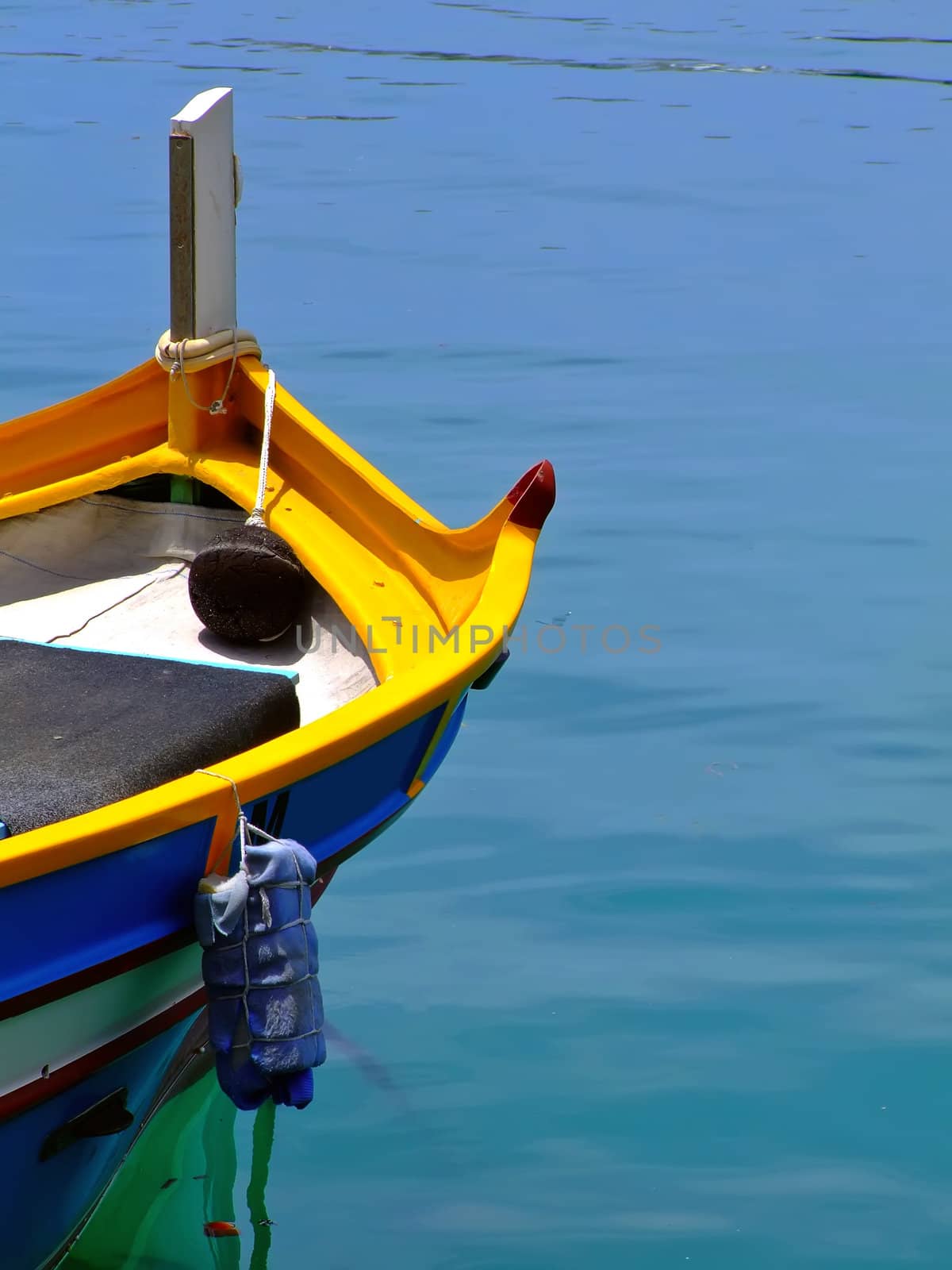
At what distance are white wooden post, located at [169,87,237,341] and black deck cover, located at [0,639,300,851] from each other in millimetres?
1262

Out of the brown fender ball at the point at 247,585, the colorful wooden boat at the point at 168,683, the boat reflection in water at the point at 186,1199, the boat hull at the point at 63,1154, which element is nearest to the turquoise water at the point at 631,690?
the boat reflection in water at the point at 186,1199

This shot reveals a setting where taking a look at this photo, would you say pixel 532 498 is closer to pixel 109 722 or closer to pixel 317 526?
pixel 317 526

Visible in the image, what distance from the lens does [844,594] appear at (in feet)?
22.0

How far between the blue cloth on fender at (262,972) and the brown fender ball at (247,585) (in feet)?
4.22

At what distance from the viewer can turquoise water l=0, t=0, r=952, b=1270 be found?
3709 mm

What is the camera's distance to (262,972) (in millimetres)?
2848

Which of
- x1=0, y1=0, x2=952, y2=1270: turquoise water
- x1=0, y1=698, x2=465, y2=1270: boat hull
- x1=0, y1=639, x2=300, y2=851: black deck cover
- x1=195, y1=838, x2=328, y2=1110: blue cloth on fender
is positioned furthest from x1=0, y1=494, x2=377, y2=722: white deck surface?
x1=195, y1=838, x2=328, y2=1110: blue cloth on fender

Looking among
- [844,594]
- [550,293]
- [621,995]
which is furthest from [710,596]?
[550,293]

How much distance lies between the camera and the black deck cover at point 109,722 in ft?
9.81

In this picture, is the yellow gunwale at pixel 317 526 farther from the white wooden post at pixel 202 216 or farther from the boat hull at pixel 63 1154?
Result: the boat hull at pixel 63 1154

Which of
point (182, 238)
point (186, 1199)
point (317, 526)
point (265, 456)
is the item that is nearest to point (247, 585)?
point (317, 526)

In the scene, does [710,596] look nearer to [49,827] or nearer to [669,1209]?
[669,1209]

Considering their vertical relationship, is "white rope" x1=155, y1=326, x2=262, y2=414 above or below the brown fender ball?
above

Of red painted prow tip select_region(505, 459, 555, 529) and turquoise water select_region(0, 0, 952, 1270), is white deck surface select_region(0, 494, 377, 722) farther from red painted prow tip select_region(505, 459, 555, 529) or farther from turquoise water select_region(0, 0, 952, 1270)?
turquoise water select_region(0, 0, 952, 1270)
